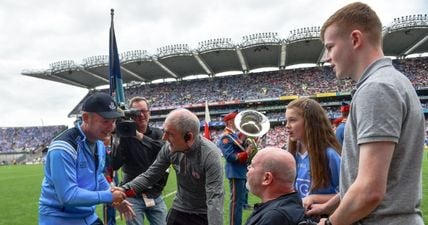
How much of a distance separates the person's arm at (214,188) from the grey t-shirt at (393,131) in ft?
6.23

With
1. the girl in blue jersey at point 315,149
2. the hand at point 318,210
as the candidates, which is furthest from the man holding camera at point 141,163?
the hand at point 318,210

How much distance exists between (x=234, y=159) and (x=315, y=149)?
4.99m

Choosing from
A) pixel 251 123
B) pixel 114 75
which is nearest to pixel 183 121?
pixel 114 75

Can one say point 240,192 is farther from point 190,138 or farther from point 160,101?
point 160,101

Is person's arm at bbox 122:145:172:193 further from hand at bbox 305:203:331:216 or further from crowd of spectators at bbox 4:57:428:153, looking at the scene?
crowd of spectators at bbox 4:57:428:153

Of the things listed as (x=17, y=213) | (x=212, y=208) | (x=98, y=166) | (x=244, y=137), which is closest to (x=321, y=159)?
(x=212, y=208)

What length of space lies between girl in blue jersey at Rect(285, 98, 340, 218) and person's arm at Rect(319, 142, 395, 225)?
2.92 ft

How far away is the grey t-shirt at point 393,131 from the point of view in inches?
62.4

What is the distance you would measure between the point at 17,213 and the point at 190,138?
29.6 ft

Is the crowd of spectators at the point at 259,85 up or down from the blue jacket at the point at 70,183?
up

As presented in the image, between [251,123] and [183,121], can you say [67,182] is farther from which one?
[251,123]

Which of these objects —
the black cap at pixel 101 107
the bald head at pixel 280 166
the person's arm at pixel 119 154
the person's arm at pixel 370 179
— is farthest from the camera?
the person's arm at pixel 119 154

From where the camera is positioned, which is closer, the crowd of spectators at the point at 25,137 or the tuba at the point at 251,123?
the tuba at the point at 251,123

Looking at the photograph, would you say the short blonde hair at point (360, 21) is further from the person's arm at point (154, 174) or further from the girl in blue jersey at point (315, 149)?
the person's arm at point (154, 174)
